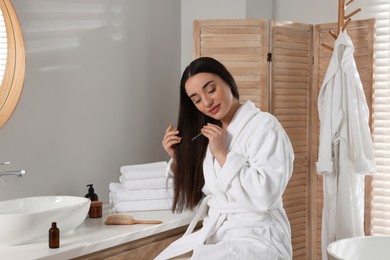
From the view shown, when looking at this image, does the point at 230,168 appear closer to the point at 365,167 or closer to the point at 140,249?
the point at 140,249

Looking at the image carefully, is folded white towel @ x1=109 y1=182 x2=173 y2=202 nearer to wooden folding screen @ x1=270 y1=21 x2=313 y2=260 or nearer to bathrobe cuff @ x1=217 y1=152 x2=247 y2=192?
bathrobe cuff @ x1=217 y1=152 x2=247 y2=192

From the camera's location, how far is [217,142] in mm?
2516

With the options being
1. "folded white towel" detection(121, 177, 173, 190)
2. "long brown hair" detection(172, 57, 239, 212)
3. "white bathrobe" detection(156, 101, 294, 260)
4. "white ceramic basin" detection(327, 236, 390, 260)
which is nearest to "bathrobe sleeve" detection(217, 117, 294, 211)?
"white bathrobe" detection(156, 101, 294, 260)

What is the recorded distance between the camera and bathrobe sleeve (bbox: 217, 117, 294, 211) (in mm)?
2363

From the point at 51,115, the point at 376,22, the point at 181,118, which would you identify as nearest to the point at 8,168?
the point at 51,115

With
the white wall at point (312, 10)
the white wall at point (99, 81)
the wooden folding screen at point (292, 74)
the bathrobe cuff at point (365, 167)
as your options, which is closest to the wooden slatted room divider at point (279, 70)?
the wooden folding screen at point (292, 74)

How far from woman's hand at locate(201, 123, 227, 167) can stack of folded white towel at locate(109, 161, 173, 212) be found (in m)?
0.80

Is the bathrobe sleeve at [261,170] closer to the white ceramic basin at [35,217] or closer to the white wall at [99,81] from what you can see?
the white ceramic basin at [35,217]

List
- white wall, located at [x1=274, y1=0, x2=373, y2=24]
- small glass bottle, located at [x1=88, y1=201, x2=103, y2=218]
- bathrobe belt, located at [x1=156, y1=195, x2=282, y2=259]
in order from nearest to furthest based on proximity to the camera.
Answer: bathrobe belt, located at [x1=156, y1=195, x2=282, y2=259], small glass bottle, located at [x1=88, y1=201, x2=103, y2=218], white wall, located at [x1=274, y1=0, x2=373, y2=24]

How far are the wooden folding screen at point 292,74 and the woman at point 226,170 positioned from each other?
128 centimetres

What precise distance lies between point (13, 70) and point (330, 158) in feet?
6.26

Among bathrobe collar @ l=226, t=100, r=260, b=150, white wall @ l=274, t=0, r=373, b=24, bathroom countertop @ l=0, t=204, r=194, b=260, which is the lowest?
bathroom countertop @ l=0, t=204, r=194, b=260

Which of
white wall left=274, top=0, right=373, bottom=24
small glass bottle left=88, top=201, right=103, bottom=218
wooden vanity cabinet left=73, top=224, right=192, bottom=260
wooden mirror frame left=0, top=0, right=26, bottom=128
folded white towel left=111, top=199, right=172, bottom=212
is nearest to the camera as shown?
wooden vanity cabinet left=73, top=224, right=192, bottom=260

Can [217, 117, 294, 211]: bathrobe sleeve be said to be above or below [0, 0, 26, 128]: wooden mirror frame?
below
